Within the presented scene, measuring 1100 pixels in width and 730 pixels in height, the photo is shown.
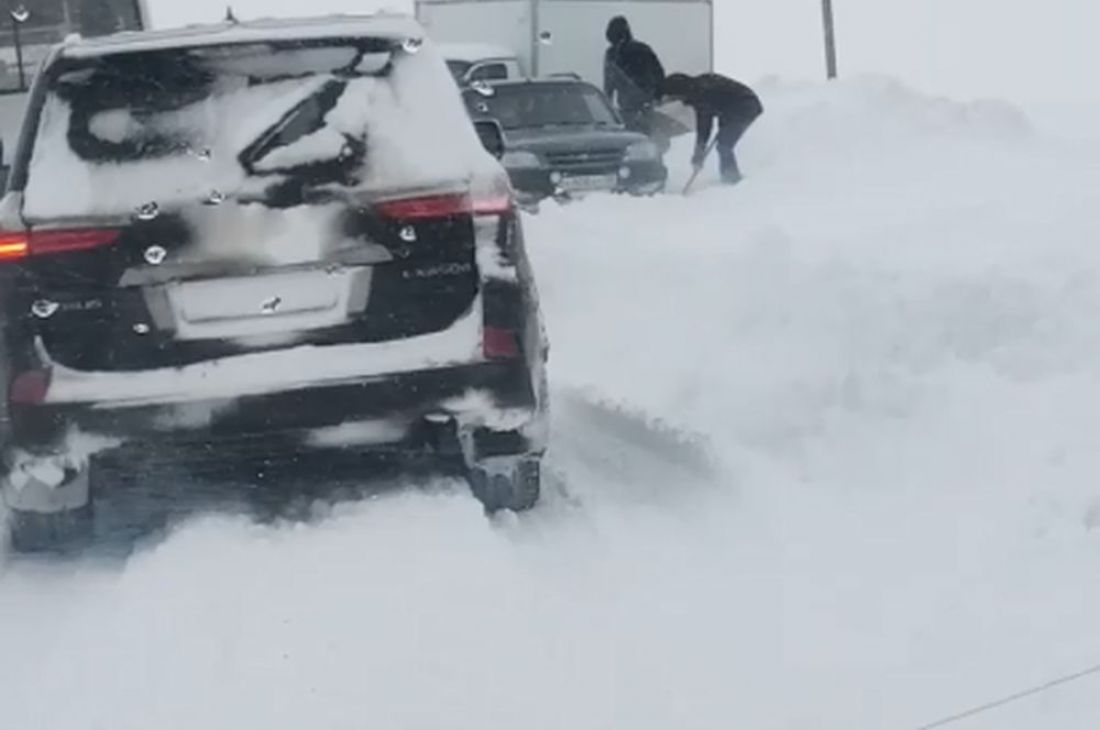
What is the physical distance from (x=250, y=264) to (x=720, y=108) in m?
15.0

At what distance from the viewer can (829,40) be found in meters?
33.6

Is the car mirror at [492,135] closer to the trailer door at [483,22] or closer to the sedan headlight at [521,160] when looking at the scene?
the sedan headlight at [521,160]

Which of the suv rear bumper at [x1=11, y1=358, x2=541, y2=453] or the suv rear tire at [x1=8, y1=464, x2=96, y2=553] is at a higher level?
the suv rear bumper at [x1=11, y1=358, x2=541, y2=453]

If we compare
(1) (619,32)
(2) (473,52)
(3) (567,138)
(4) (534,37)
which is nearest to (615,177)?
(3) (567,138)

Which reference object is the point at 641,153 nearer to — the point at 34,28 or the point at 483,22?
the point at 34,28

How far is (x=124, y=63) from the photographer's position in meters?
6.16

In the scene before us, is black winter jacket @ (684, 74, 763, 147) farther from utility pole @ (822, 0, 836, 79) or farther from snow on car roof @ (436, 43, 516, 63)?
utility pole @ (822, 0, 836, 79)

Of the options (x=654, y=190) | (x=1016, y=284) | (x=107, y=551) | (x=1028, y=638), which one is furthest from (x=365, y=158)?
(x=654, y=190)

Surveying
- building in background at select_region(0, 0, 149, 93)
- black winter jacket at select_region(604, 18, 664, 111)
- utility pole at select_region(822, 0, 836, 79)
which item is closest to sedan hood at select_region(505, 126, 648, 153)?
black winter jacket at select_region(604, 18, 664, 111)

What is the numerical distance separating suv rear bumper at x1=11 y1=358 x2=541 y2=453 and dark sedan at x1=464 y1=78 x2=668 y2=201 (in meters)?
12.5

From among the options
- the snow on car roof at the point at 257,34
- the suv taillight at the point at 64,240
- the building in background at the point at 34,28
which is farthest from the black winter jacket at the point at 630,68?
the suv taillight at the point at 64,240

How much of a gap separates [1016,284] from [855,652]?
4137 mm

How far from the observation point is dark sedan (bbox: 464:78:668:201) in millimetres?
19375

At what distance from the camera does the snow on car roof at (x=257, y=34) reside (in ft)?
20.4
